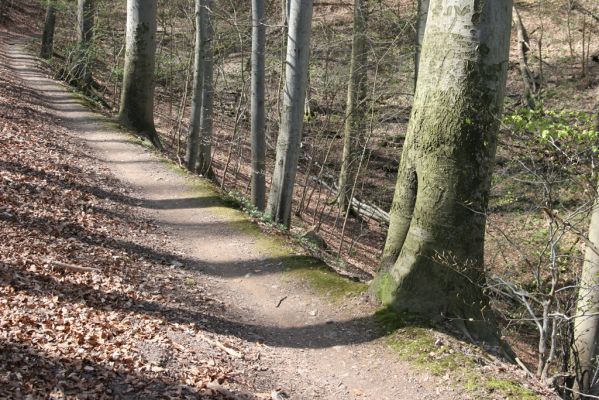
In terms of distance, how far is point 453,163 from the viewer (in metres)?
5.93

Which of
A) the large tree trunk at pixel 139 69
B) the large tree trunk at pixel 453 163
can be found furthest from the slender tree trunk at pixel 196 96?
the large tree trunk at pixel 453 163

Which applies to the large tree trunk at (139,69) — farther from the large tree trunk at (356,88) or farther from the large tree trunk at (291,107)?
the large tree trunk at (291,107)

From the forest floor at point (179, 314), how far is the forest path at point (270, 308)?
19 mm

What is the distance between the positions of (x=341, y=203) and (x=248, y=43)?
5.19 m

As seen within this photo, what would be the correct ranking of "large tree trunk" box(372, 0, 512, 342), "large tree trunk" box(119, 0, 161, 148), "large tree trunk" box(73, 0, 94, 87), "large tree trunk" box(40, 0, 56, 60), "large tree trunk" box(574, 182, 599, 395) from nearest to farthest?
1. "large tree trunk" box(372, 0, 512, 342)
2. "large tree trunk" box(574, 182, 599, 395)
3. "large tree trunk" box(119, 0, 161, 148)
4. "large tree trunk" box(73, 0, 94, 87)
5. "large tree trunk" box(40, 0, 56, 60)

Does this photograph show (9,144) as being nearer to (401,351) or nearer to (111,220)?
(111,220)

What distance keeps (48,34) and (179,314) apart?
23143mm

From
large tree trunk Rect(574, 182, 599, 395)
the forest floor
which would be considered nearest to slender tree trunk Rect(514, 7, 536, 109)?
large tree trunk Rect(574, 182, 599, 395)

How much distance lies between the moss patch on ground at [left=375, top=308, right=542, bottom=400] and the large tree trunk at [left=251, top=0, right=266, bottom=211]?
6.39 m

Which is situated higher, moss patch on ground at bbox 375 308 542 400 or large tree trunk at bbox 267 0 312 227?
large tree trunk at bbox 267 0 312 227

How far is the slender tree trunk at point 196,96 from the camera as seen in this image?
13281 mm

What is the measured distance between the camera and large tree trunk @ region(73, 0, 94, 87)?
1973 cm

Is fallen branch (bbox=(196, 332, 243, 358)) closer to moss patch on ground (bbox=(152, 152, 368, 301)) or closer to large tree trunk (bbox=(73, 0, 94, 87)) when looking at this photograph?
moss patch on ground (bbox=(152, 152, 368, 301))

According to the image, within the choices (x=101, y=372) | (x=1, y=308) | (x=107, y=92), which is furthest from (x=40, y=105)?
(x=101, y=372)
